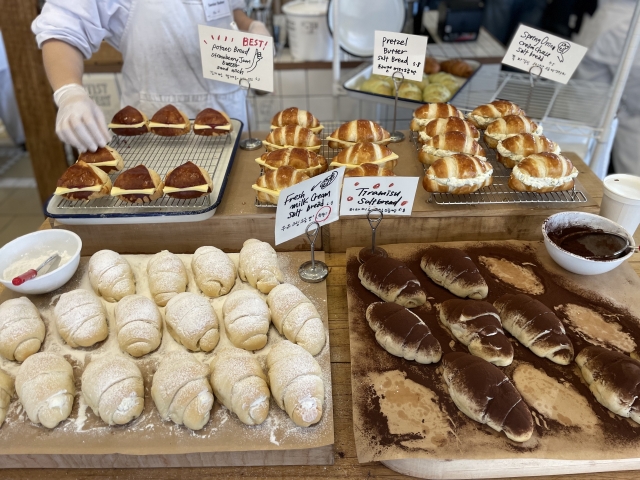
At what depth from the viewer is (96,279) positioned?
5.62 ft

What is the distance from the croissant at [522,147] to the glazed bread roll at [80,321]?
6.06 ft

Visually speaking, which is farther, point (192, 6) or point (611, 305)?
point (192, 6)

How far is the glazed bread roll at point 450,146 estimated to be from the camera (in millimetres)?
2117

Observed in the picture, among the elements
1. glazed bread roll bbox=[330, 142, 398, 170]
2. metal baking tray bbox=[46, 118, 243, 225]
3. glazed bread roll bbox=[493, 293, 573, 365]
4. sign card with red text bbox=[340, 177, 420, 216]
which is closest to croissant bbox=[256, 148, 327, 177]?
glazed bread roll bbox=[330, 142, 398, 170]

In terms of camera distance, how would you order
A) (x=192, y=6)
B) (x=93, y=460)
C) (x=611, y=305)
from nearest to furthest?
(x=93, y=460)
(x=611, y=305)
(x=192, y=6)

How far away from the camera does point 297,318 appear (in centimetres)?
153

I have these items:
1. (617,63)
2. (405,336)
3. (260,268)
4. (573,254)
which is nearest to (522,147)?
(573,254)

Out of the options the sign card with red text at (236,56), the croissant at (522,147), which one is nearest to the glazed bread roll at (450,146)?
the croissant at (522,147)

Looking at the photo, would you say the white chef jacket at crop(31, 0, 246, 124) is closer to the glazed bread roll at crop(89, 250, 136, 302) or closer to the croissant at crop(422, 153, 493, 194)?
the glazed bread roll at crop(89, 250, 136, 302)

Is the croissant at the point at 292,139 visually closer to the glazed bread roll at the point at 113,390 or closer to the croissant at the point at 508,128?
the croissant at the point at 508,128

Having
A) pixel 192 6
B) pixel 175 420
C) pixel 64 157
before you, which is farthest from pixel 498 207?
pixel 64 157

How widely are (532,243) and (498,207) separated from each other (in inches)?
8.2

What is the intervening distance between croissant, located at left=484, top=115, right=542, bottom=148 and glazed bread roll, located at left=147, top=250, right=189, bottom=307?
1630mm

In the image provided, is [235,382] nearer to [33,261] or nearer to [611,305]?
[33,261]
